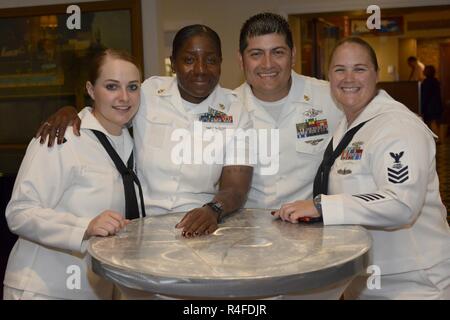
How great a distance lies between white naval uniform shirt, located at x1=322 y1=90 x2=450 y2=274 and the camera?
162 cm

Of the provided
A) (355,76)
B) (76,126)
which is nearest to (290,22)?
(355,76)

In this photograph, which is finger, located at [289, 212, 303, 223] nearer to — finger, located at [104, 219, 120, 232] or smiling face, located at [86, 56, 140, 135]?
finger, located at [104, 219, 120, 232]

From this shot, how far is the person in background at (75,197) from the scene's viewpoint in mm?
1687

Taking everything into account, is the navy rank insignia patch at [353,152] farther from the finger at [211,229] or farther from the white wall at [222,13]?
the white wall at [222,13]

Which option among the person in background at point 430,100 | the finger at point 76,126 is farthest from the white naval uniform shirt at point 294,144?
the person in background at point 430,100

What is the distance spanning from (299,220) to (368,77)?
51cm

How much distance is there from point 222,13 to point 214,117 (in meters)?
3.17

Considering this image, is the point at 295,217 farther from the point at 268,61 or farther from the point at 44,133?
the point at 44,133

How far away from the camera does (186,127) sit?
207 cm

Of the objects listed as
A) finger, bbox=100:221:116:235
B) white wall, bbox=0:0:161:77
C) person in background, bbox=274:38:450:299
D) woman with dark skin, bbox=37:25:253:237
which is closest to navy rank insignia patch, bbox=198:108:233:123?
woman with dark skin, bbox=37:25:253:237

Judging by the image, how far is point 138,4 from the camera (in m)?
4.43

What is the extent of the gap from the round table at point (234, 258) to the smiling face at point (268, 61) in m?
0.59

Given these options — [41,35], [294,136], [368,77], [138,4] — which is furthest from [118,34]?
[368,77]

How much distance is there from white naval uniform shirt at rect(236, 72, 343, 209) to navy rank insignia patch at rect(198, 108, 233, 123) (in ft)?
0.54
